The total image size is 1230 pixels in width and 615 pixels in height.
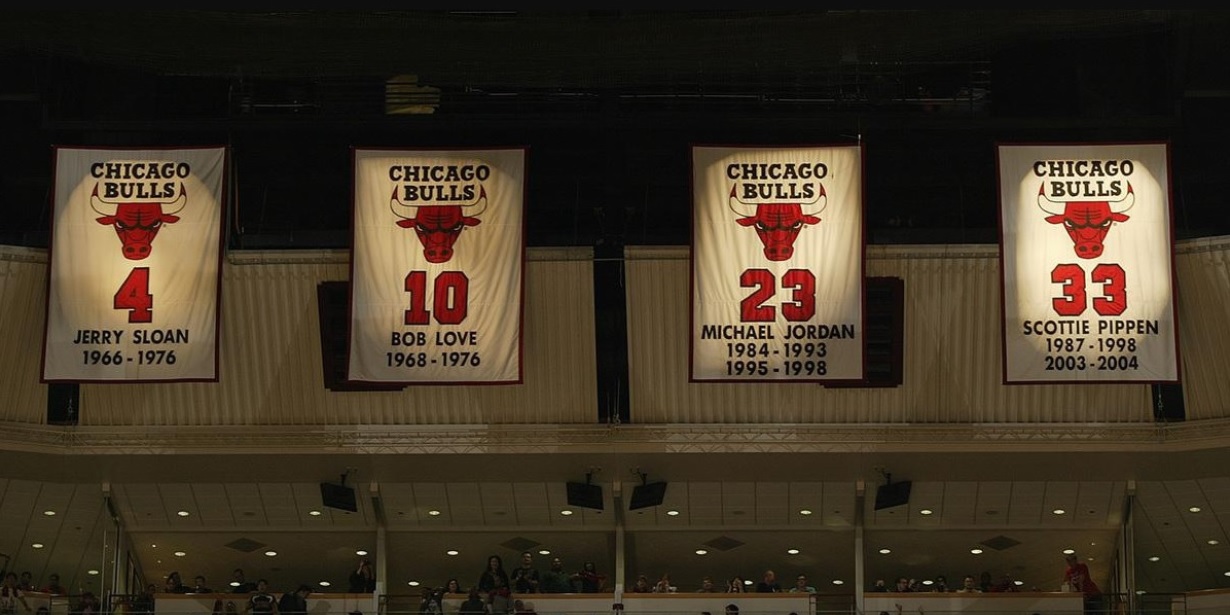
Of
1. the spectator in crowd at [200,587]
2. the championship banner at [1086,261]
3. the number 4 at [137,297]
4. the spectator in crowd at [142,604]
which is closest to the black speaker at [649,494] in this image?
the championship banner at [1086,261]

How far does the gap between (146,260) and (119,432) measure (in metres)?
5.07

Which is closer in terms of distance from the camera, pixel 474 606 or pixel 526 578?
pixel 474 606

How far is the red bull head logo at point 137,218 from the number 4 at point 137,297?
1.09ft

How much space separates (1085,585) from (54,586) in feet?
69.2

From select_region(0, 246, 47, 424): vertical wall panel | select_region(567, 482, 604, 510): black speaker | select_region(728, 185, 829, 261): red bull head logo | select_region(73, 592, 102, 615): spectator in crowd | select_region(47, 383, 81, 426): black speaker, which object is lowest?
select_region(73, 592, 102, 615): spectator in crowd

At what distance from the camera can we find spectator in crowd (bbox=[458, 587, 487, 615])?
124 feet

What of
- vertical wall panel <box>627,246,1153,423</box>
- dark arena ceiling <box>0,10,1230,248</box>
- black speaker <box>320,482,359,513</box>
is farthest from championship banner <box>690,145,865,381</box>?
black speaker <box>320,482,359,513</box>

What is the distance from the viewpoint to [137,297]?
116 feet

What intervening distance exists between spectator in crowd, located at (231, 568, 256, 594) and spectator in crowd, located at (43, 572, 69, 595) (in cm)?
369

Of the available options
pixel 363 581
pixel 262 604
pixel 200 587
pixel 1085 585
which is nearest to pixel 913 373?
pixel 1085 585

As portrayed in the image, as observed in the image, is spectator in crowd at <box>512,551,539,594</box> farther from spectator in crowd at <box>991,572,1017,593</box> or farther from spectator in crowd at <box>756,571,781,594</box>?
spectator in crowd at <box>991,572,1017,593</box>

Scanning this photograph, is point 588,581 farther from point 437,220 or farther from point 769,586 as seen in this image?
point 437,220

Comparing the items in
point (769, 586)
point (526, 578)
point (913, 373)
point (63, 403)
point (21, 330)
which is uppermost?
point (21, 330)

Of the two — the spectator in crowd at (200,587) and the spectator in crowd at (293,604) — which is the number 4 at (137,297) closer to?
the spectator in crowd at (293,604)
